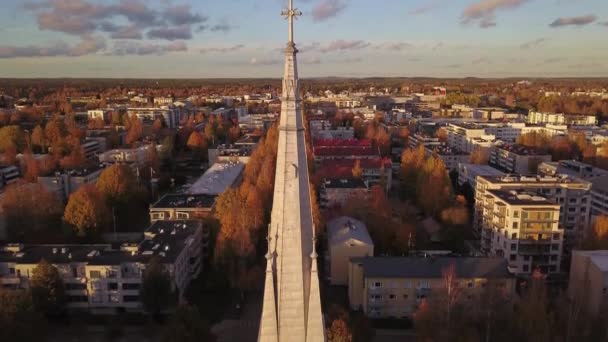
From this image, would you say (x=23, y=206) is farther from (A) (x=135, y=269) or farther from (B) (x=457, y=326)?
(B) (x=457, y=326)

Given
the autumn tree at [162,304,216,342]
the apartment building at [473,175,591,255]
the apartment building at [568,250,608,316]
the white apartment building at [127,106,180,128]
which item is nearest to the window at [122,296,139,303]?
the autumn tree at [162,304,216,342]

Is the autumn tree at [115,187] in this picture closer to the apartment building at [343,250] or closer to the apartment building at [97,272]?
the apartment building at [97,272]

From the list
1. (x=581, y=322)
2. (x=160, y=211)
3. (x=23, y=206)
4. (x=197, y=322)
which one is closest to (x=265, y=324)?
(x=197, y=322)

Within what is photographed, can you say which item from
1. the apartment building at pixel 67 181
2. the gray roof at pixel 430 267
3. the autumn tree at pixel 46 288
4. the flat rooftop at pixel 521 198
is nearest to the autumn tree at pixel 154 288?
the autumn tree at pixel 46 288

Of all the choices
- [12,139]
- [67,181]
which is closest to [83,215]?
[67,181]

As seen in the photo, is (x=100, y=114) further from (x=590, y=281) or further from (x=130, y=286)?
(x=590, y=281)

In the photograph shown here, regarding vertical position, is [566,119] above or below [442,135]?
above
